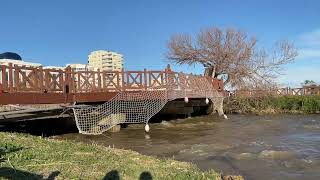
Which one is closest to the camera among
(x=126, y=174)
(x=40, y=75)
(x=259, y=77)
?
(x=126, y=174)

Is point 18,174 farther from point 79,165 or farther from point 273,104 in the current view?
point 273,104

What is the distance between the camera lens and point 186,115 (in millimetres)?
31297

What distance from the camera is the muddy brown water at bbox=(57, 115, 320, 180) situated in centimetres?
1134

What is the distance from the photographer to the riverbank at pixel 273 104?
32.7 meters

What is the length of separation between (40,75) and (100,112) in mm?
3633

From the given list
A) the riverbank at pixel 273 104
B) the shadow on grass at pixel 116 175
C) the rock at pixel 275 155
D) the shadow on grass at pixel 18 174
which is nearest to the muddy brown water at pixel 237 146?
the rock at pixel 275 155

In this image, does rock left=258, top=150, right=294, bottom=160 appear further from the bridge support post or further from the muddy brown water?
the bridge support post

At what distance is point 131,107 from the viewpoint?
71.3 ft

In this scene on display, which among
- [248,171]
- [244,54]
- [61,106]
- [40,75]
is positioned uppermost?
[244,54]

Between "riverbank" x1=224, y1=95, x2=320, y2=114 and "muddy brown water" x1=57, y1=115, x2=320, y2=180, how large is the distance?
29.4ft

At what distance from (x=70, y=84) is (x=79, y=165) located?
11.8 metres

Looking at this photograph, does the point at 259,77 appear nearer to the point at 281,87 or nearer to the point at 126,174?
the point at 281,87

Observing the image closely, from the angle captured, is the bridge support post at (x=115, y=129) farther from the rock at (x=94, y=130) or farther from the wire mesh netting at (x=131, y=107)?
the rock at (x=94, y=130)

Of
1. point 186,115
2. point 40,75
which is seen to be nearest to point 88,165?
point 40,75
